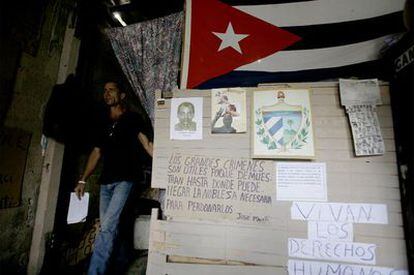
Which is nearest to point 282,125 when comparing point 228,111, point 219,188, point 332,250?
point 228,111

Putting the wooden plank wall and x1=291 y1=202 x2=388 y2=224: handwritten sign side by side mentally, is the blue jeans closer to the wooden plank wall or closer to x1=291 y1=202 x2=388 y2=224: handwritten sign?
the wooden plank wall

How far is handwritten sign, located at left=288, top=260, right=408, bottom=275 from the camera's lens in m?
1.96

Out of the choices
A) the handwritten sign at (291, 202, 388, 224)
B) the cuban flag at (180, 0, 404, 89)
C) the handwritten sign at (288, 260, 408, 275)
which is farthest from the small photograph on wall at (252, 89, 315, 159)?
the handwritten sign at (288, 260, 408, 275)

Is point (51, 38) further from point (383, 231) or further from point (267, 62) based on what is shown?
point (383, 231)

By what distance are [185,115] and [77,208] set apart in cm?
206

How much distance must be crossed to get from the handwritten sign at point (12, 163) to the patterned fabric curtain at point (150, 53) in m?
1.22

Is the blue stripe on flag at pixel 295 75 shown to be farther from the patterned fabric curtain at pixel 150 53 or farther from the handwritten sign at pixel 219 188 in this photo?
the handwritten sign at pixel 219 188

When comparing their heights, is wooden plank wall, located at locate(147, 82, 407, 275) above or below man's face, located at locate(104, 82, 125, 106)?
below

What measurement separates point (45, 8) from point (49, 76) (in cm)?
74

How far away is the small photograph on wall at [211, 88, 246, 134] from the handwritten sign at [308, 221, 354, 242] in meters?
0.92

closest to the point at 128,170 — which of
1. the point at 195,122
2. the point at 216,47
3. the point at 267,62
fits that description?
the point at 195,122

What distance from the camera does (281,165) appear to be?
2.21 m

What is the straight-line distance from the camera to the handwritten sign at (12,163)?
→ 254 cm

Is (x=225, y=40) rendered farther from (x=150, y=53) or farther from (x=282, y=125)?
(x=282, y=125)
